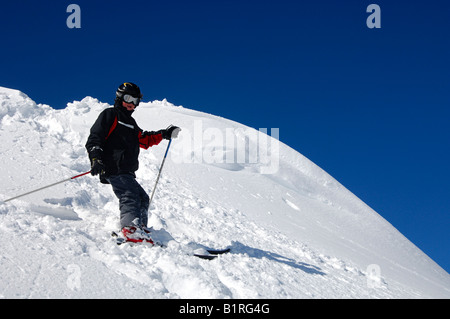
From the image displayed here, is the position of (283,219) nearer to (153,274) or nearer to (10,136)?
(153,274)

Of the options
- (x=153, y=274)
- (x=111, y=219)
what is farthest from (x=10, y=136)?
(x=153, y=274)

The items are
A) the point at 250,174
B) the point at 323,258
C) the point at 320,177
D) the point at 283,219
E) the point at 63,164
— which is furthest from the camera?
the point at 320,177

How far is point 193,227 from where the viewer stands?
5.64m

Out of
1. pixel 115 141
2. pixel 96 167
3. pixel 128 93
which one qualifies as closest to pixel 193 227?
pixel 115 141

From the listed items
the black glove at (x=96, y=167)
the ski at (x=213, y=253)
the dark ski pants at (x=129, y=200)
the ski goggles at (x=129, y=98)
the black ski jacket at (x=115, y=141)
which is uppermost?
the ski goggles at (x=129, y=98)

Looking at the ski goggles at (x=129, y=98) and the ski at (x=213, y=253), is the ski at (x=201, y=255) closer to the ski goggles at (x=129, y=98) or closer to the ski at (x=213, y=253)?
the ski at (x=213, y=253)

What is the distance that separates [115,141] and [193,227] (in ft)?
6.54

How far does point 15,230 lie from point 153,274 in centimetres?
147

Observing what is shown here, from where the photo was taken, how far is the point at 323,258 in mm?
5859

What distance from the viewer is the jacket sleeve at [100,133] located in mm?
4062

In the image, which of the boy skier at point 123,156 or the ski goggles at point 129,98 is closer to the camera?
the boy skier at point 123,156

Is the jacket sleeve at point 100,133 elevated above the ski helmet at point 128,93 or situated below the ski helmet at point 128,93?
below

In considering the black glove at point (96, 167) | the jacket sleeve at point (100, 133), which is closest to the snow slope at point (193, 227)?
the black glove at point (96, 167)

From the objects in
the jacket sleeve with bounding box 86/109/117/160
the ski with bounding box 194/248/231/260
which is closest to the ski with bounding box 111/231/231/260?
the ski with bounding box 194/248/231/260
